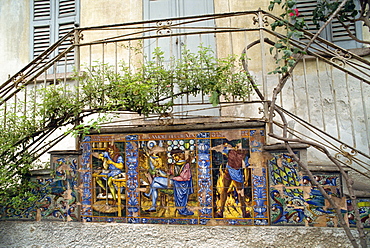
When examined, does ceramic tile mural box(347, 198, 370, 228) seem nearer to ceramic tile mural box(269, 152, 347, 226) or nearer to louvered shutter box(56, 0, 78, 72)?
ceramic tile mural box(269, 152, 347, 226)

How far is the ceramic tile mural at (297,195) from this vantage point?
155 inches

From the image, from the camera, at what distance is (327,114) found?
561cm

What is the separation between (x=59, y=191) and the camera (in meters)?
4.74

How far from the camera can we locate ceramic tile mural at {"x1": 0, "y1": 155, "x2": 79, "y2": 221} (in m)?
4.71

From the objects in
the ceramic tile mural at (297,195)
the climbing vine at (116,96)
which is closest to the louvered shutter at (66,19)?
the climbing vine at (116,96)

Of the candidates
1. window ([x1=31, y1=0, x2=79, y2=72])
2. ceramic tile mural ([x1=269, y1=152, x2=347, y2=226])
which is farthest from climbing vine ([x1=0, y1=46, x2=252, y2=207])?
window ([x1=31, y1=0, x2=79, y2=72])

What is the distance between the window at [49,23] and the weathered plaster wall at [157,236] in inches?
140

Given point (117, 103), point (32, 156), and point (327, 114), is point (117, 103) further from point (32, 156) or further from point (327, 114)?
point (327, 114)

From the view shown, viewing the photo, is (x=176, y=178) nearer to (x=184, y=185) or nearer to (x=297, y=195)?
(x=184, y=185)

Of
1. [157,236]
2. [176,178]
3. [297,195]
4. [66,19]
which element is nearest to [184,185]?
[176,178]

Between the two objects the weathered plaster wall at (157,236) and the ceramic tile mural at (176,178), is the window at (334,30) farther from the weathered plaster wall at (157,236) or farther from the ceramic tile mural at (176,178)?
the weathered plaster wall at (157,236)

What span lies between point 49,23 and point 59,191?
13.0ft

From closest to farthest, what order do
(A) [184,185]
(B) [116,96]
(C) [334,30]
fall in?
1. (A) [184,185]
2. (B) [116,96]
3. (C) [334,30]

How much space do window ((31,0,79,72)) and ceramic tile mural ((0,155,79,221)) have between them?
298 centimetres
